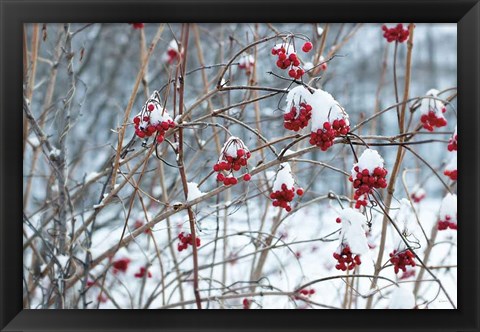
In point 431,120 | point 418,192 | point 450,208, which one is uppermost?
point 418,192

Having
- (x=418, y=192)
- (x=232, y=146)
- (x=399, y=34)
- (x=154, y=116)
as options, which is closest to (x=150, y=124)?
(x=154, y=116)

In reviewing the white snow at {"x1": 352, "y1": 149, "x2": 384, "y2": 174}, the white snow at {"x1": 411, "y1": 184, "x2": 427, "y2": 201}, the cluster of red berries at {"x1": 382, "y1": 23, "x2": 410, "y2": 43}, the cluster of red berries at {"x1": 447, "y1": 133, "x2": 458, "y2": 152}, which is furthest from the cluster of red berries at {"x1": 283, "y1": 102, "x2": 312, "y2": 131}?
the white snow at {"x1": 411, "y1": 184, "x2": 427, "y2": 201}

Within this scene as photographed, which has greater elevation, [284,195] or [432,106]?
[432,106]

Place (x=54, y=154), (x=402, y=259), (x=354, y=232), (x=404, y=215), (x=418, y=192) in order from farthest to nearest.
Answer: (x=404, y=215) < (x=418, y=192) < (x=54, y=154) < (x=402, y=259) < (x=354, y=232)

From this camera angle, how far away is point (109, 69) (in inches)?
159

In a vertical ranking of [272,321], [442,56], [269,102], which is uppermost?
[442,56]

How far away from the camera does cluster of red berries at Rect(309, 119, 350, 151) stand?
114cm

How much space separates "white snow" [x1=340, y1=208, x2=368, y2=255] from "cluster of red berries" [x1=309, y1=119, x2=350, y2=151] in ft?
0.63
